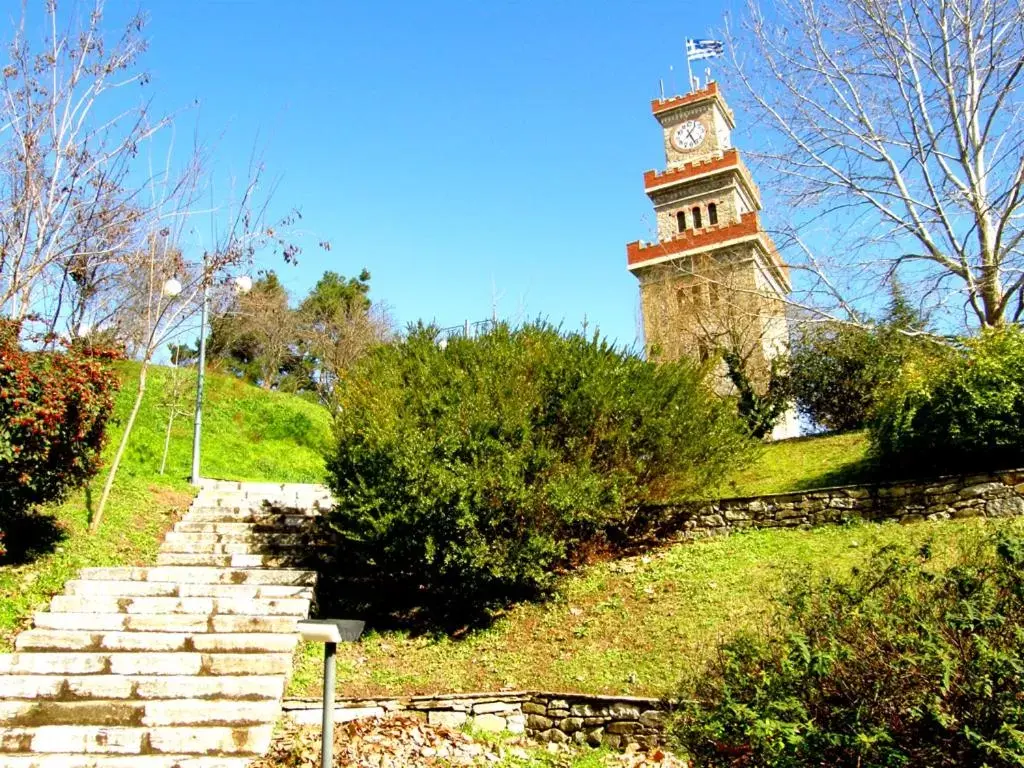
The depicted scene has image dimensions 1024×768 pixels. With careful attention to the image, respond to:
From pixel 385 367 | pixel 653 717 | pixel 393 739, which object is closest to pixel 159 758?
Answer: pixel 393 739

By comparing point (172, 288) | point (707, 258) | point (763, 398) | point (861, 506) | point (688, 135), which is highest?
point (688, 135)

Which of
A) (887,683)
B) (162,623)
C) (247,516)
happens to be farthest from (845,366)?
(887,683)

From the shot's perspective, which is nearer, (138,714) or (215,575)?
(138,714)

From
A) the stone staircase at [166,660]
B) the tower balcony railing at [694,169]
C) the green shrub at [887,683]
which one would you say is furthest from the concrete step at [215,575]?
the tower balcony railing at [694,169]

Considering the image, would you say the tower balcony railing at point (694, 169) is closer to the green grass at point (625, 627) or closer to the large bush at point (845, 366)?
the large bush at point (845, 366)

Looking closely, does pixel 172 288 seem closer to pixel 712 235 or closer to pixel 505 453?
pixel 505 453

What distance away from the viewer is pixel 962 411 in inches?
361

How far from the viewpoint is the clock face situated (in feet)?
108

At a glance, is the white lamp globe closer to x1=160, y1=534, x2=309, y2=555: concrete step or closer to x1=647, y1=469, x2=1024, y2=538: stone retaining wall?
x1=160, y1=534, x2=309, y2=555: concrete step

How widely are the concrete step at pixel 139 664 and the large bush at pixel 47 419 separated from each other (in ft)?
5.33

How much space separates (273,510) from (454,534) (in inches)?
159

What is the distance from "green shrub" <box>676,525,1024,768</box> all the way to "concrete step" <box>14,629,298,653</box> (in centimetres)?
441

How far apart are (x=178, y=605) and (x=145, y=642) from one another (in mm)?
714

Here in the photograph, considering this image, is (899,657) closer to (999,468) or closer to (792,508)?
(792,508)
